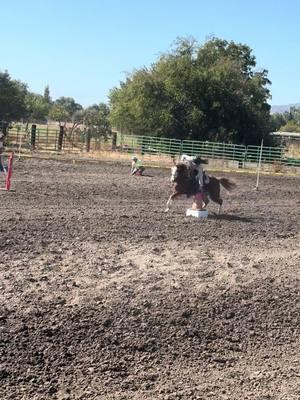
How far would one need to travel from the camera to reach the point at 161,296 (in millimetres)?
8008

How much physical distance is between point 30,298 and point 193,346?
2.15m

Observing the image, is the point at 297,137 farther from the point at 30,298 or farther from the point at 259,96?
the point at 30,298

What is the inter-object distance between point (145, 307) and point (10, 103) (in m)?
47.5

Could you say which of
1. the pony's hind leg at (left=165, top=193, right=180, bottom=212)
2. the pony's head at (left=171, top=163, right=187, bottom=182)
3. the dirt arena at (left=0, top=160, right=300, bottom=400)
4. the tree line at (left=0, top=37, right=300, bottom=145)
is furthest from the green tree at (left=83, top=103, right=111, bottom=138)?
the dirt arena at (left=0, top=160, right=300, bottom=400)

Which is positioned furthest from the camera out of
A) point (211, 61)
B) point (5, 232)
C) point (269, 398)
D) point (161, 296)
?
point (211, 61)

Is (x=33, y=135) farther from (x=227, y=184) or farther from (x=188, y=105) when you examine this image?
(x=227, y=184)

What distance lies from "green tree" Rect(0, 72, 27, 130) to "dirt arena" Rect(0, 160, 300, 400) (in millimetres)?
38783

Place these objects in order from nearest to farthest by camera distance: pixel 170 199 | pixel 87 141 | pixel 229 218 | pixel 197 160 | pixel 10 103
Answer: pixel 229 218 → pixel 197 160 → pixel 170 199 → pixel 87 141 → pixel 10 103

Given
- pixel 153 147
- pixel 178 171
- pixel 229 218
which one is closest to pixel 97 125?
pixel 153 147

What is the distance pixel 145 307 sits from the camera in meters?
7.52

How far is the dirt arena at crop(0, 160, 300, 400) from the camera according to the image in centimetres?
552

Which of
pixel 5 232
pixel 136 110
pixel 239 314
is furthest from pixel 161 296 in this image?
pixel 136 110

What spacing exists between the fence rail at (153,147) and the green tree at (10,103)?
6902 mm

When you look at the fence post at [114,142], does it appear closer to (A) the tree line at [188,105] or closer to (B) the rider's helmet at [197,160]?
(A) the tree line at [188,105]
